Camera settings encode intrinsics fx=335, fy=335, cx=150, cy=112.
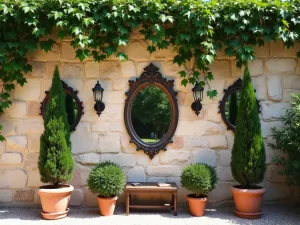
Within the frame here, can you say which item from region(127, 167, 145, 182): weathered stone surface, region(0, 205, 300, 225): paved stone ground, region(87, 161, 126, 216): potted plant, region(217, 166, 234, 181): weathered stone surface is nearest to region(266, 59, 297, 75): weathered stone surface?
region(217, 166, 234, 181): weathered stone surface

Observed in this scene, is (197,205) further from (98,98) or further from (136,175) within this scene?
(98,98)

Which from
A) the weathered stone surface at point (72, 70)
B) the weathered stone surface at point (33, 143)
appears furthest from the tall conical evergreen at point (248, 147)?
the weathered stone surface at point (33, 143)

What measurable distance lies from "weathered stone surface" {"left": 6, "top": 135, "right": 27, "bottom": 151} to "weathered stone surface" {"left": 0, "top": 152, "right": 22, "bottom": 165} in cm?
8

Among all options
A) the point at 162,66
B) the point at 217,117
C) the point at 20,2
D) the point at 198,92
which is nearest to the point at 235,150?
the point at 217,117

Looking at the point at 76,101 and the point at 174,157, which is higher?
the point at 76,101

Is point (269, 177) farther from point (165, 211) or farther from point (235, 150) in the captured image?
point (165, 211)

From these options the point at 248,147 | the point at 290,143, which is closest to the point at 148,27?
the point at 248,147

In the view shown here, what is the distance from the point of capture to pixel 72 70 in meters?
4.94

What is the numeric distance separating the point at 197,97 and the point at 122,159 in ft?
4.63

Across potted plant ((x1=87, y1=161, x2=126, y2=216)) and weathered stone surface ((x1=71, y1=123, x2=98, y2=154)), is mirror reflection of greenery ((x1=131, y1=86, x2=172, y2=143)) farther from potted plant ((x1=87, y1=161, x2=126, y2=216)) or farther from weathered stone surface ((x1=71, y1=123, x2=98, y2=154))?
potted plant ((x1=87, y1=161, x2=126, y2=216))

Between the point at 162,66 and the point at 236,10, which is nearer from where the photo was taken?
the point at 236,10

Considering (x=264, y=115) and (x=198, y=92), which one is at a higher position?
(x=198, y=92)

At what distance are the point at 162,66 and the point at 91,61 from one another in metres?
1.05

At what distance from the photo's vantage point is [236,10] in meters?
4.66
